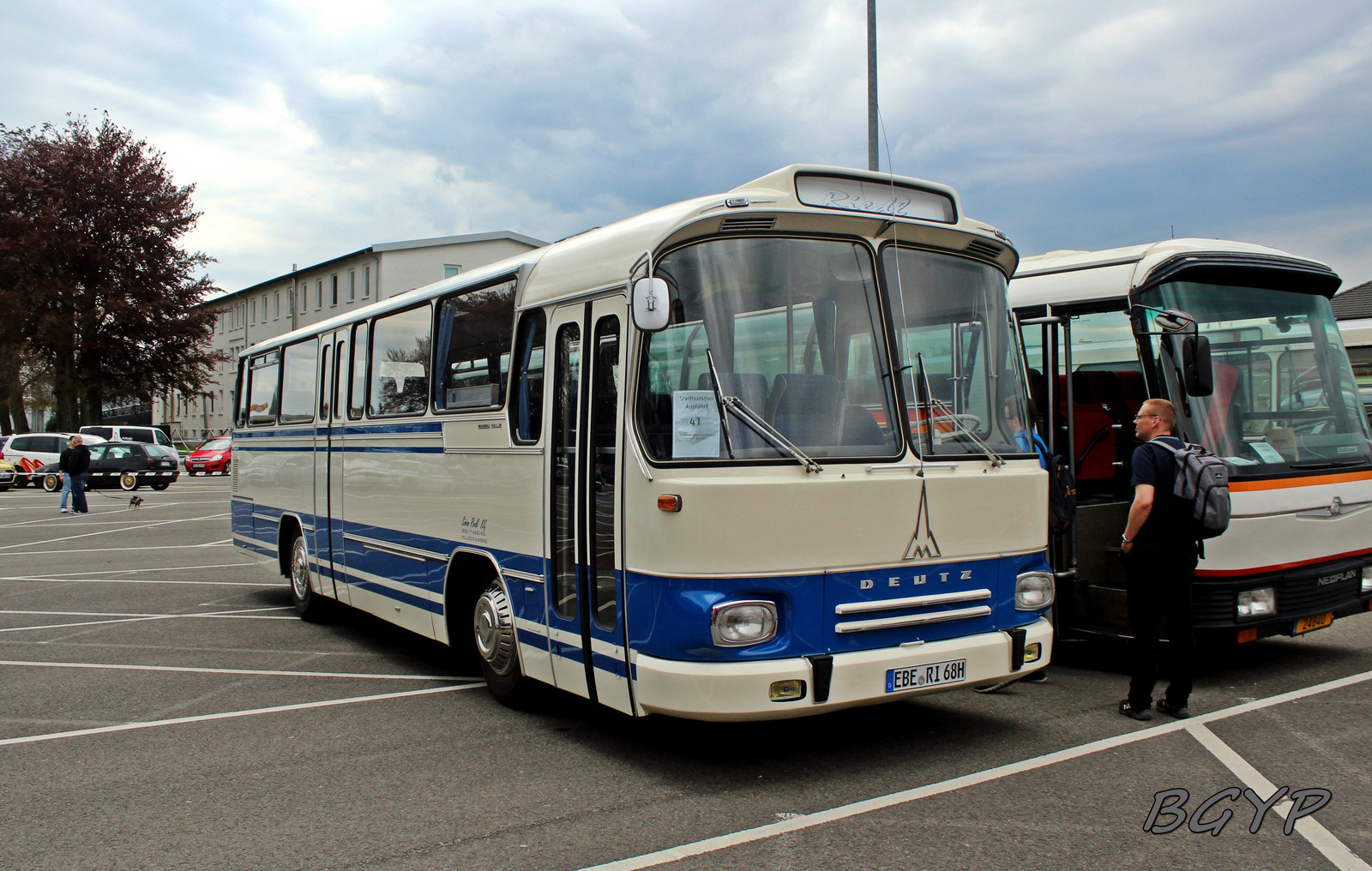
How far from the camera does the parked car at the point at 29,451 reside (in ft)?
120

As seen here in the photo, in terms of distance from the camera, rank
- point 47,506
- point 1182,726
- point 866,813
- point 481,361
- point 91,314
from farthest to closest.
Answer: point 91,314, point 47,506, point 481,361, point 1182,726, point 866,813

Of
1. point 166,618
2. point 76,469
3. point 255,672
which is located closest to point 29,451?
point 76,469

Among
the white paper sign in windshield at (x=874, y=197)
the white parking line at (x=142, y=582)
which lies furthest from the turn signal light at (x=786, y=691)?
the white parking line at (x=142, y=582)

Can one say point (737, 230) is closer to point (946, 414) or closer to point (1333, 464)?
point (946, 414)

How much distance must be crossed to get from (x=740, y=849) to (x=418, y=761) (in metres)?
2.15

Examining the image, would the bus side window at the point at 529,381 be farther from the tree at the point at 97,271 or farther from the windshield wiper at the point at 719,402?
the tree at the point at 97,271

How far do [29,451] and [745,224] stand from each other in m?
38.8

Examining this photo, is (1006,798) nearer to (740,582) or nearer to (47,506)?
(740,582)

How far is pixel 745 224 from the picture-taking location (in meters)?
5.30

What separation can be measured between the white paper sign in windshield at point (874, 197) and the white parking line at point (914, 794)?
2.88 metres

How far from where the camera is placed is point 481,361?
701 cm

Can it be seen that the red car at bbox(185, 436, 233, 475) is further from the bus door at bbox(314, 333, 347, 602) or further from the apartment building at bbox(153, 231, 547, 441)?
the bus door at bbox(314, 333, 347, 602)

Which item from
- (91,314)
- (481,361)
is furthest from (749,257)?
(91,314)

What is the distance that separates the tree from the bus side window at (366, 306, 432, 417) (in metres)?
40.8
